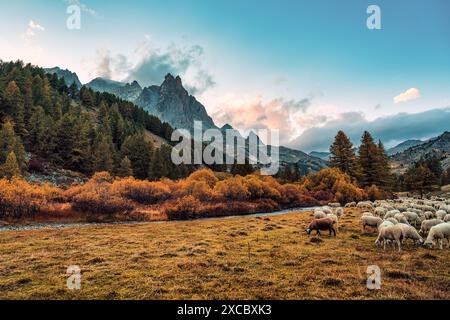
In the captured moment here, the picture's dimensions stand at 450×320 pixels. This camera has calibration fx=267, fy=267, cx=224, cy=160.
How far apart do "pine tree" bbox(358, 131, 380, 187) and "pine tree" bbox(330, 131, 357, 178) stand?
11.1ft

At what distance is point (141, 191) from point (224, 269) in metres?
42.1

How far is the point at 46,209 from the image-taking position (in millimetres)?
37875

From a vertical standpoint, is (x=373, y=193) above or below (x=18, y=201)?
below

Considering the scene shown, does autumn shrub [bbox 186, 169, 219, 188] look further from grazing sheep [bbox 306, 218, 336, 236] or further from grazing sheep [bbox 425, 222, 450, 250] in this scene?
grazing sheep [bbox 425, 222, 450, 250]

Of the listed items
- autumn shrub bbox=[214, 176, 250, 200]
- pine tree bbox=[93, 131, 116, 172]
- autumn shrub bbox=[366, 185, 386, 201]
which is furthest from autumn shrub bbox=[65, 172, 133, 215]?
autumn shrub bbox=[366, 185, 386, 201]

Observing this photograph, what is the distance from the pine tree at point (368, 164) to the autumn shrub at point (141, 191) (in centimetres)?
6029

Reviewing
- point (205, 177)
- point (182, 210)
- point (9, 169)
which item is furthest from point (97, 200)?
point (205, 177)

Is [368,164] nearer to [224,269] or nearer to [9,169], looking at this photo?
[224,269]

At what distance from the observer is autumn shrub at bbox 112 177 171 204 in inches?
1987

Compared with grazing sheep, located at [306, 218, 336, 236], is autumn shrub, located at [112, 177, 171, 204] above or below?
above

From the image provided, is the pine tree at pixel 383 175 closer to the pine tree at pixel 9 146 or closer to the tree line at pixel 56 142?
the tree line at pixel 56 142

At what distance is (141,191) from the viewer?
52.2 meters

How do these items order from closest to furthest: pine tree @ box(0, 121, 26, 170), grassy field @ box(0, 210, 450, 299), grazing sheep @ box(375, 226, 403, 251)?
grassy field @ box(0, 210, 450, 299)
grazing sheep @ box(375, 226, 403, 251)
pine tree @ box(0, 121, 26, 170)

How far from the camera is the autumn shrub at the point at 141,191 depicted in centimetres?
5047
